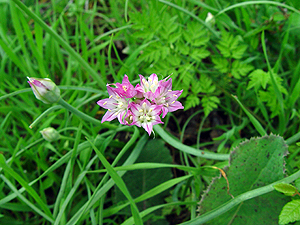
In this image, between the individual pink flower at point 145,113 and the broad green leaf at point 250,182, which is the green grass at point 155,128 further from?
the individual pink flower at point 145,113

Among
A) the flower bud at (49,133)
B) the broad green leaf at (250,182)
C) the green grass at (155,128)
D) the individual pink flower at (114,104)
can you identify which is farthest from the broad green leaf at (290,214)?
the flower bud at (49,133)

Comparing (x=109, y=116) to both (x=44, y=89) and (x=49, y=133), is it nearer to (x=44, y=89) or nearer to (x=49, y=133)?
(x=44, y=89)

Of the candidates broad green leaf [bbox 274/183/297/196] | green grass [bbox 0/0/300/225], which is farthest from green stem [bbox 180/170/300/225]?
green grass [bbox 0/0/300/225]

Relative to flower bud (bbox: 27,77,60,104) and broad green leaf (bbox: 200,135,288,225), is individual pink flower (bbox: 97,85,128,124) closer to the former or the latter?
flower bud (bbox: 27,77,60,104)

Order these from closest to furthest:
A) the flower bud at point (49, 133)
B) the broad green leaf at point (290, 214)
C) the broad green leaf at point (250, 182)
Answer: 1. the broad green leaf at point (290, 214)
2. the broad green leaf at point (250, 182)
3. the flower bud at point (49, 133)

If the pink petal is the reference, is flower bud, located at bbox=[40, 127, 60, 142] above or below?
below

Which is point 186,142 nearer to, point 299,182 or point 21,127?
point 299,182

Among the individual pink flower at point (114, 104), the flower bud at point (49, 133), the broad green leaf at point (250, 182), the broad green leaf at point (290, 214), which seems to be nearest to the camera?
the broad green leaf at point (290, 214)
